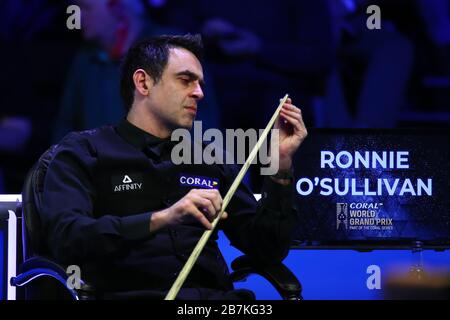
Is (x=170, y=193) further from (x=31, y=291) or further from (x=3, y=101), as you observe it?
(x=3, y=101)

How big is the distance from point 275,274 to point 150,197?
1.51 ft

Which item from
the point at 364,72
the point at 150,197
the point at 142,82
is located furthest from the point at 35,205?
the point at 364,72

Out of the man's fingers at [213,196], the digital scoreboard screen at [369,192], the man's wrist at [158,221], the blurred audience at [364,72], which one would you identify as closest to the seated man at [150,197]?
the man's wrist at [158,221]


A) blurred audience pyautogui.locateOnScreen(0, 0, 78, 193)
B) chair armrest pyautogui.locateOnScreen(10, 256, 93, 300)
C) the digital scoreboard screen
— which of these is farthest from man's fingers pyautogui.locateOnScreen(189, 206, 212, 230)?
blurred audience pyautogui.locateOnScreen(0, 0, 78, 193)

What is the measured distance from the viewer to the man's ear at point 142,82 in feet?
10.2

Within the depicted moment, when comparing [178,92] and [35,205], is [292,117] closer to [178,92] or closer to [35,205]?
[178,92]

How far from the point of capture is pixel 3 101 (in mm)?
4125

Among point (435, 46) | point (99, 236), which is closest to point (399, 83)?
point (435, 46)

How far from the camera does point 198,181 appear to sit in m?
3.13

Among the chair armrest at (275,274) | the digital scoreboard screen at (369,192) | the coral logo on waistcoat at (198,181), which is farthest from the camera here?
the digital scoreboard screen at (369,192)

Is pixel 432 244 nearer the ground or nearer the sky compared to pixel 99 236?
nearer the sky

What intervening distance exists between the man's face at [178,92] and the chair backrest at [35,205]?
37cm

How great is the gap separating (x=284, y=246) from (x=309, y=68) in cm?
142

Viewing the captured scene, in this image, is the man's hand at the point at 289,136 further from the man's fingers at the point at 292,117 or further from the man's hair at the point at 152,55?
the man's hair at the point at 152,55
